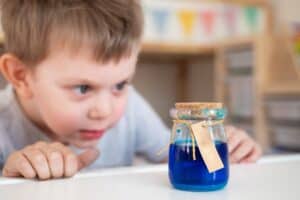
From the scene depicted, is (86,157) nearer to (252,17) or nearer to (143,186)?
(143,186)

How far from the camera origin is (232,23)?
288 cm

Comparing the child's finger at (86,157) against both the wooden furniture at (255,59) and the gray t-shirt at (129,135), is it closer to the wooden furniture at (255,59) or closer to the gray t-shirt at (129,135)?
the gray t-shirt at (129,135)

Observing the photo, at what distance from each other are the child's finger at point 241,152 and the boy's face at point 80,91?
8.3 inches

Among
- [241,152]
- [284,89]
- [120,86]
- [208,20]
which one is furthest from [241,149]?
[208,20]

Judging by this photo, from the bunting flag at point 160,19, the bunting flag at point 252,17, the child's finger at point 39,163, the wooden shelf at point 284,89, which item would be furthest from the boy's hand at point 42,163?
the bunting flag at point 252,17

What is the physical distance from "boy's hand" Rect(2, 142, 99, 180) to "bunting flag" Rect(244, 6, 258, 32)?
2.49m

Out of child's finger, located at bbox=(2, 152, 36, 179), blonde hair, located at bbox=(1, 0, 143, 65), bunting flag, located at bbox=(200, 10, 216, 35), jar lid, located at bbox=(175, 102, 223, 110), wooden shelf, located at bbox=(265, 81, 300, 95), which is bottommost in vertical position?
wooden shelf, located at bbox=(265, 81, 300, 95)

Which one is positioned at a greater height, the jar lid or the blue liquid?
the jar lid

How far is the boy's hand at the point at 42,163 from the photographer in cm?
55

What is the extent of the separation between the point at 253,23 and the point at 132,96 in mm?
1960

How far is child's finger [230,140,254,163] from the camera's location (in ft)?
2.37

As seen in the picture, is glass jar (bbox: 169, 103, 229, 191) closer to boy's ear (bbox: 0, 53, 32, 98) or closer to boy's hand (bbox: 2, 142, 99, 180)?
boy's hand (bbox: 2, 142, 99, 180)

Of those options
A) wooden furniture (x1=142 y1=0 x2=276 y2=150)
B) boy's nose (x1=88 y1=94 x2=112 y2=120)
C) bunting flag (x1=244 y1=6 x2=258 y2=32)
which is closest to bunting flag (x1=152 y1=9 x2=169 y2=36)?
wooden furniture (x1=142 y1=0 x2=276 y2=150)

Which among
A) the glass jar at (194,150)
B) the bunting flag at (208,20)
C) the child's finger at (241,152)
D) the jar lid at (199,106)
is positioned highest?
the bunting flag at (208,20)
